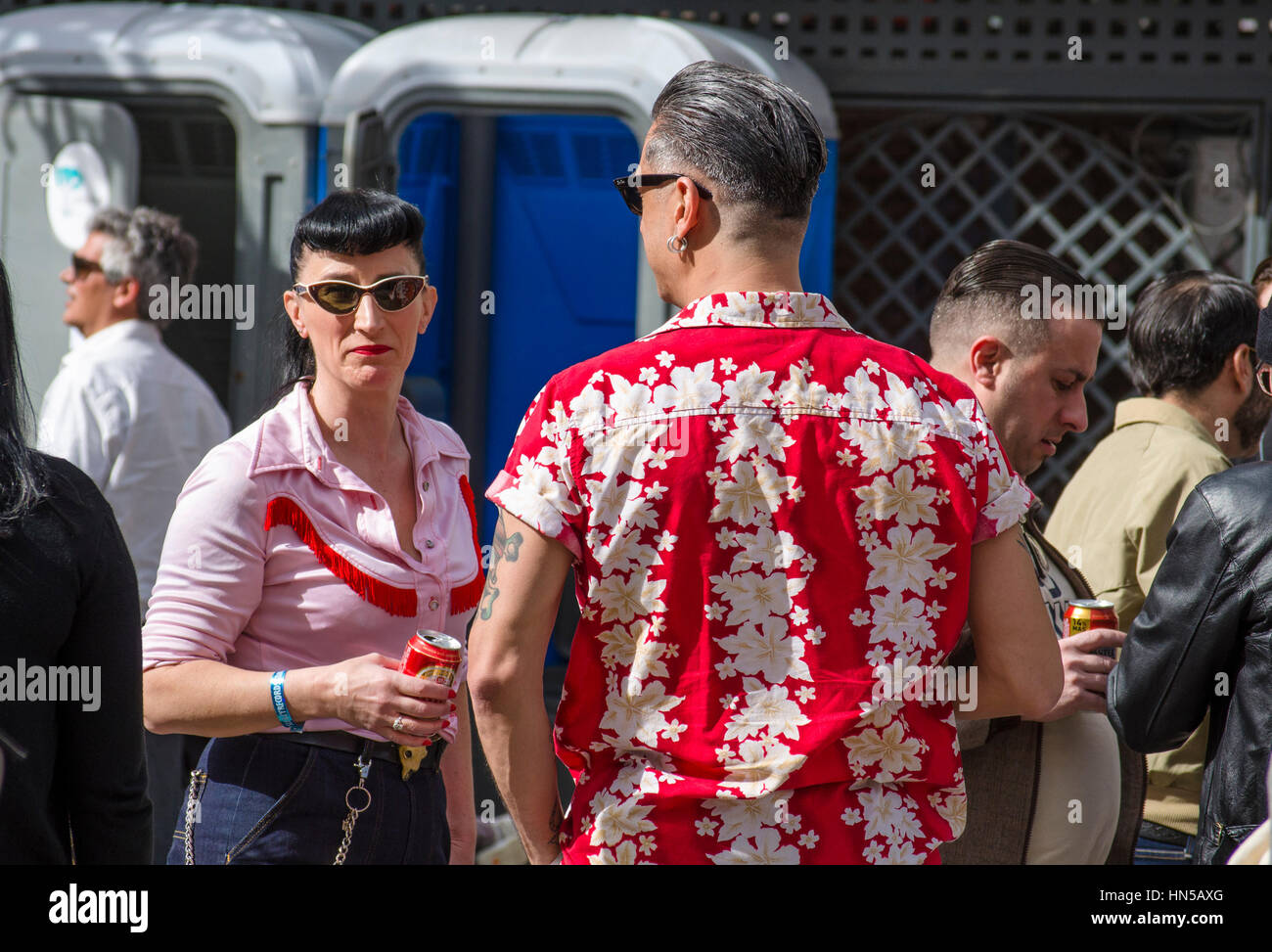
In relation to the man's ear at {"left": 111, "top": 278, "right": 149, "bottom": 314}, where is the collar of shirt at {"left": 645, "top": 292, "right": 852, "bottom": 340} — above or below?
below

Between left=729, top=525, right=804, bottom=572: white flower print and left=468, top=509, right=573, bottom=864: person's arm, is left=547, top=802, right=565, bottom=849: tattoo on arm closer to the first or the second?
left=468, top=509, right=573, bottom=864: person's arm

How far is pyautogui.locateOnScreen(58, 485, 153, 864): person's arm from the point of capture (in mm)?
1593

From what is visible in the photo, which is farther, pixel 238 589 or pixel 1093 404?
pixel 1093 404

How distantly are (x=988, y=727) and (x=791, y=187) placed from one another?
37.1 inches

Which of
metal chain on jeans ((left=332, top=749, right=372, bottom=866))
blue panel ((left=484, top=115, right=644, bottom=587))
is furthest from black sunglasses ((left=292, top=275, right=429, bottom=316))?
blue panel ((left=484, top=115, right=644, bottom=587))

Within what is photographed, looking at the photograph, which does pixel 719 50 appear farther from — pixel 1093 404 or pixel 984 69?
pixel 1093 404

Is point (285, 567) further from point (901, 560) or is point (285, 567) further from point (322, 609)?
point (901, 560)

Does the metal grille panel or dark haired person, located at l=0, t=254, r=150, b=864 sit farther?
the metal grille panel

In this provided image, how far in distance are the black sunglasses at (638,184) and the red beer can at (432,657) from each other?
596 millimetres

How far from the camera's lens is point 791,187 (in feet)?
5.27

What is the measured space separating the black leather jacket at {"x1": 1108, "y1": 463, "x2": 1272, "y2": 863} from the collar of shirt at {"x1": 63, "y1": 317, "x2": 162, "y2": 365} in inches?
111

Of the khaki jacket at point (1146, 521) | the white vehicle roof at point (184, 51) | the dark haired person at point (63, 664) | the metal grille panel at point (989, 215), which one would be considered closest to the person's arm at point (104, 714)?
the dark haired person at point (63, 664)
